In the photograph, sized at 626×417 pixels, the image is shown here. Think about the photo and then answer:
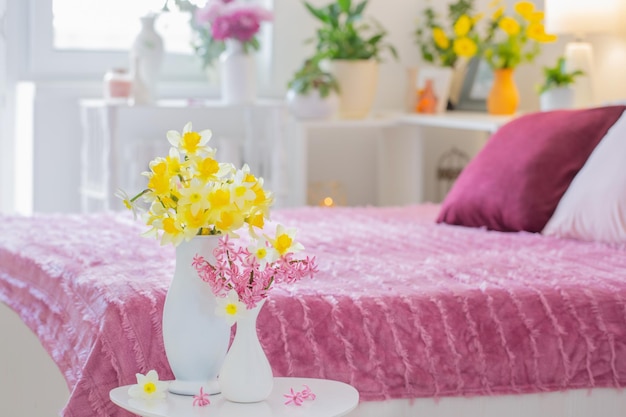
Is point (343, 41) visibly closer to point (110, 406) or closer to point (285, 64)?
point (285, 64)

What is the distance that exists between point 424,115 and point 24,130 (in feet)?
4.26

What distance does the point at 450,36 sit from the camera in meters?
4.01

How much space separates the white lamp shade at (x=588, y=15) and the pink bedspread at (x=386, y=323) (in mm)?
1341

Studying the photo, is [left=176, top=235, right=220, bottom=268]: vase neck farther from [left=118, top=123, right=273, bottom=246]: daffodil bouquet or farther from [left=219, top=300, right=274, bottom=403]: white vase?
[left=219, top=300, right=274, bottom=403]: white vase

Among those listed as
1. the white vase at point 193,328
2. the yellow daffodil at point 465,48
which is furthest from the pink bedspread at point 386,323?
the yellow daffodil at point 465,48

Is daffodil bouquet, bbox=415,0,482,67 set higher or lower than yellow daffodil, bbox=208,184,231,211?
higher

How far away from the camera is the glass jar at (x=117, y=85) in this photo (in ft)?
10.9

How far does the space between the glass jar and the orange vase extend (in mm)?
1176

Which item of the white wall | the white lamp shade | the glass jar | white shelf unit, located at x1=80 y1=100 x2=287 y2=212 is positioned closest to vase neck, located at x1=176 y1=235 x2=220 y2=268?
white shelf unit, located at x1=80 y1=100 x2=287 y2=212

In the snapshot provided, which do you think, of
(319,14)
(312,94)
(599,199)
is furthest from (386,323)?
(319,14)

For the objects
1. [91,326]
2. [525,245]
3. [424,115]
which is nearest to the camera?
[91,326]

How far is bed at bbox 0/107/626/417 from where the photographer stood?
161cm

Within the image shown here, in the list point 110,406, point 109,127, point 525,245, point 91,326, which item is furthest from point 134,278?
point 109,127

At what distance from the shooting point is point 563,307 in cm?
176
